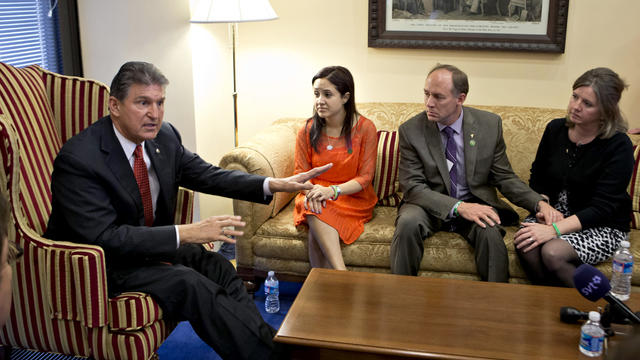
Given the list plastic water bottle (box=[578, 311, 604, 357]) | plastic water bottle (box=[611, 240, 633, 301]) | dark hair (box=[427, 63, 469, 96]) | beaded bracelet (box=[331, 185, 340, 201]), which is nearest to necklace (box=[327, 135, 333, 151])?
beaded bracelet (box=[331, 185, 340, 201])

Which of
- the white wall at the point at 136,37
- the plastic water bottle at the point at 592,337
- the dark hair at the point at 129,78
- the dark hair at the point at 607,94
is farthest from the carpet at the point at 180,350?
the dark hair at the point at 607,94

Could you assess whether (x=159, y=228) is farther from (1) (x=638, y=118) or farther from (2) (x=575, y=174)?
(1) (x=638, y=118)

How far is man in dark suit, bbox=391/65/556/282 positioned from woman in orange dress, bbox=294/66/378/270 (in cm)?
20

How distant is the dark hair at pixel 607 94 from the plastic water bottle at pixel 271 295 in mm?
1829

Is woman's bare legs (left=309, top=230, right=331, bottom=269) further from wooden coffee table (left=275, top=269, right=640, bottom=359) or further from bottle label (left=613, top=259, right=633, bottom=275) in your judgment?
bottle label (left=613, top=259, right=633, bottom=275)

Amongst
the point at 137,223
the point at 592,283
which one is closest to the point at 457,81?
the point at 592,283

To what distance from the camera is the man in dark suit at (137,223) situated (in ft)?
7.75

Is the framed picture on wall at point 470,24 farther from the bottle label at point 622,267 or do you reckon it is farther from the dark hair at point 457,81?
the bottle label at point 622,267

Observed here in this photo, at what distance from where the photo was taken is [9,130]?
2271 mm

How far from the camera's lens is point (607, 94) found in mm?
3010

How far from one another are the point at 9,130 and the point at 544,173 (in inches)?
101

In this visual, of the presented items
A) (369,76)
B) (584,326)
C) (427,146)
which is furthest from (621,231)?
(369,76)

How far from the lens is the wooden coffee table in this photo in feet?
6.76

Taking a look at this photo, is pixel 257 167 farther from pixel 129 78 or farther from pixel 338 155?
pixel 129 78
